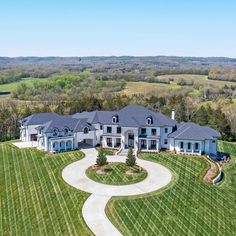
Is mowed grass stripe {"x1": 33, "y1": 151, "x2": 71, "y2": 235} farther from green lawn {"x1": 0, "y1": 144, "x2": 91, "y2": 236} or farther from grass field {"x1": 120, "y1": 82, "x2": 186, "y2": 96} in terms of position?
grass field {"x1": 120, "y1": 82, "x2": 186, "y2": 96}

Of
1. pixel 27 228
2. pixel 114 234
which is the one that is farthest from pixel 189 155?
pixel 27 228

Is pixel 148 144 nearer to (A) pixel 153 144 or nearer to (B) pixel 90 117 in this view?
(A) pixel 153 144

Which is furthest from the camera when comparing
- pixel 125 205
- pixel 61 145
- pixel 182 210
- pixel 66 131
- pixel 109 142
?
pixel 109 142

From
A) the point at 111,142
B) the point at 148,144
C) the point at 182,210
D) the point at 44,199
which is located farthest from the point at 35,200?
the point at 148,144

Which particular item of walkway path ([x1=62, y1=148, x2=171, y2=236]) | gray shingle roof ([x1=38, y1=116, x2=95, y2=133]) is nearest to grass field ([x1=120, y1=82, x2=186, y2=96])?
gray shingle roof ([x1=38, y1=116, x2=95, y2=133])

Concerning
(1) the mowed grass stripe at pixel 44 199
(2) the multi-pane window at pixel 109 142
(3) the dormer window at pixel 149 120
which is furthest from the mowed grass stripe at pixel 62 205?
(3) the dormer window at pixel 149 120

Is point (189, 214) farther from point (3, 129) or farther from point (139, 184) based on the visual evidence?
point (3, 129)
